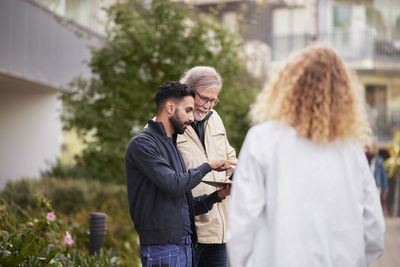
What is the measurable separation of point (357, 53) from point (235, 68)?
1509cm

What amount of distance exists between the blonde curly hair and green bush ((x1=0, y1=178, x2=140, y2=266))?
5.23 meters

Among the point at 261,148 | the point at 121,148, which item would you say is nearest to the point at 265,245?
the point at 261,148

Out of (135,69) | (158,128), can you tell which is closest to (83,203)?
(135,69)

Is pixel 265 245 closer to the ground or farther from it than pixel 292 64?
closer to the ground

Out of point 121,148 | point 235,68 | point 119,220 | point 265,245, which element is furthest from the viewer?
point 235,68

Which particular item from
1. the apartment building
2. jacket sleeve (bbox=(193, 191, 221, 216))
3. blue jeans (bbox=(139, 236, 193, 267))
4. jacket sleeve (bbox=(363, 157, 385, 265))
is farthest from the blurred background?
jacket sleeve (bbox=(363, 157, 385, 265))

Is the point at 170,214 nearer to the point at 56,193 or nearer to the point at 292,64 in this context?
the point at 292,64

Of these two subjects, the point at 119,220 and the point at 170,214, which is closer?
the point at 170,214

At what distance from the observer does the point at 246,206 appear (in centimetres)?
275

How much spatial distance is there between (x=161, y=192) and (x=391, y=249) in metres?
8.66

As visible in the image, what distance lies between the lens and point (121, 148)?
412 inches

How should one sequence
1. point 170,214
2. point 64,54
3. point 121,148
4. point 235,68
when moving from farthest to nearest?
point 64,54, point 235,68, point 121,148, point 170,214

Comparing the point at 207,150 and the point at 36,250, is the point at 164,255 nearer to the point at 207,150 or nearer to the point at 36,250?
the point at 207,150

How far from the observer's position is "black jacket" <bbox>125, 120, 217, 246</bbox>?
3375 mm
